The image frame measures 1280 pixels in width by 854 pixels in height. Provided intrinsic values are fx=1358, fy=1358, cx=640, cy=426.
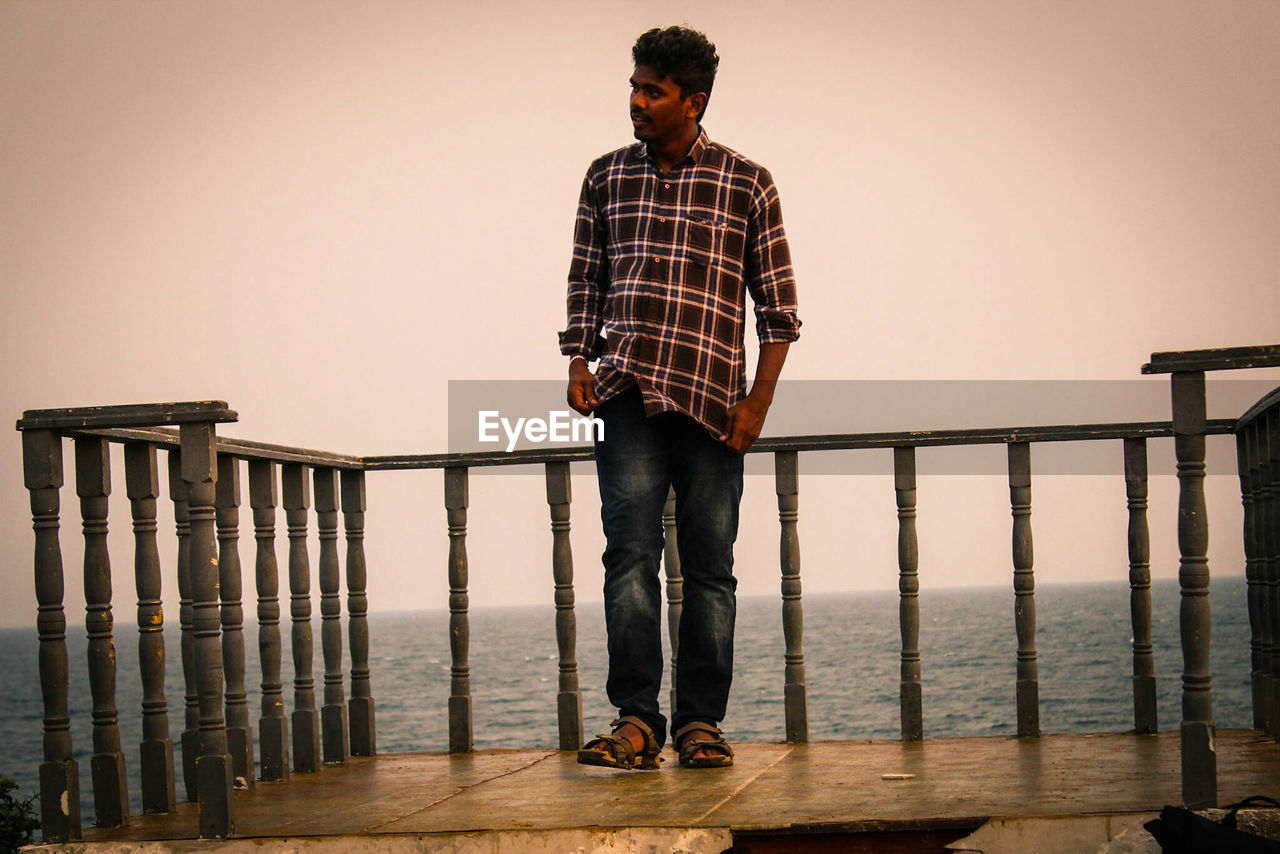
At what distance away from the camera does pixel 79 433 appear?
303 cm

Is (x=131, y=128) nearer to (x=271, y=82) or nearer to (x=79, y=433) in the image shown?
(x=271, y=82)

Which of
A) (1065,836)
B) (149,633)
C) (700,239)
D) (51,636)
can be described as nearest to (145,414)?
(51,636)

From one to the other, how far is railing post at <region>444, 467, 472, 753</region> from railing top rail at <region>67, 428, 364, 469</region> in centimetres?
32

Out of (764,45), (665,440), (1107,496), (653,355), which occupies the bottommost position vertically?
(1107,496)

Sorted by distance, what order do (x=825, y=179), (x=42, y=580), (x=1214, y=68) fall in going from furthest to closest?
(x=825, y=179), (x=1214, y=68), (x=42, y=580)

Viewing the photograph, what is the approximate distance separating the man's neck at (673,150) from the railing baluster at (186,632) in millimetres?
1474

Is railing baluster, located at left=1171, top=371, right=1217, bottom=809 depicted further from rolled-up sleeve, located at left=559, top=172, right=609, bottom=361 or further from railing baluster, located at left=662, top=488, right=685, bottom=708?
railing baluster, located at left=662, top=488, right=685, bottom=708

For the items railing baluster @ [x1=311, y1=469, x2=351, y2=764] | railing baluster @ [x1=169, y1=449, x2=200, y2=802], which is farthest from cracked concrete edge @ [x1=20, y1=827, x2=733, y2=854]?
railing baluster @ [x1=311, y1=469, x2=351, y2=764]

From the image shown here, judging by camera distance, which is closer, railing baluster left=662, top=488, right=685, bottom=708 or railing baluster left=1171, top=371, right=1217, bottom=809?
railing baluster left=1171, top=371, right=1217, bottom=809

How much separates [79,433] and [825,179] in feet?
167

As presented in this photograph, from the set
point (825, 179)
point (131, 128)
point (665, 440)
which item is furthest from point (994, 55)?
point (665, 440)

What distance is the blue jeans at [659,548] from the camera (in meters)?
3.24

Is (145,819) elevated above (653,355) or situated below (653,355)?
below

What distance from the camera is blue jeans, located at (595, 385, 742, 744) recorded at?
10.6 feet
